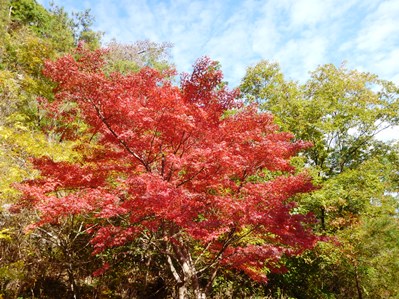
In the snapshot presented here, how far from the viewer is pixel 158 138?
23.0 feet

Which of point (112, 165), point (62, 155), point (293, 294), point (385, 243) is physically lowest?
point (293, 294)

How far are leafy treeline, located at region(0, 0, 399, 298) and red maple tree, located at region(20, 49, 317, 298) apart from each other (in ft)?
0.11

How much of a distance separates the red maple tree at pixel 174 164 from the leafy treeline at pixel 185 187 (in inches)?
1.4

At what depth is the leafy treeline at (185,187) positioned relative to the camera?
624 cm

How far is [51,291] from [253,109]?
9.31 meters

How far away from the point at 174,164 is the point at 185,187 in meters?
0.96

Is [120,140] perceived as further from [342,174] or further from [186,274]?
[342,174]

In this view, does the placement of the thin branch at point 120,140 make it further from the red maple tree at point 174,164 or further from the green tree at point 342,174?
the green tree at point 342,174

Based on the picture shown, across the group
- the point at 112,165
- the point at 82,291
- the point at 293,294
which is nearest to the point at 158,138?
the point at 112,165

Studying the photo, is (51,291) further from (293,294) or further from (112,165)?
(293,294)

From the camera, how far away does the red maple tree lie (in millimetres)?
5984

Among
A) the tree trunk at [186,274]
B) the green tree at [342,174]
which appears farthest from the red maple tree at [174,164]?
the green tree at [342,174]

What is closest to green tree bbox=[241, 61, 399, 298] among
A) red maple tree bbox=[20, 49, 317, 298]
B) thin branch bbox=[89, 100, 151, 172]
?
red maple tree bbox=[20, 49, 317, 298]

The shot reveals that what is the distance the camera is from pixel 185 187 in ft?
23.4
